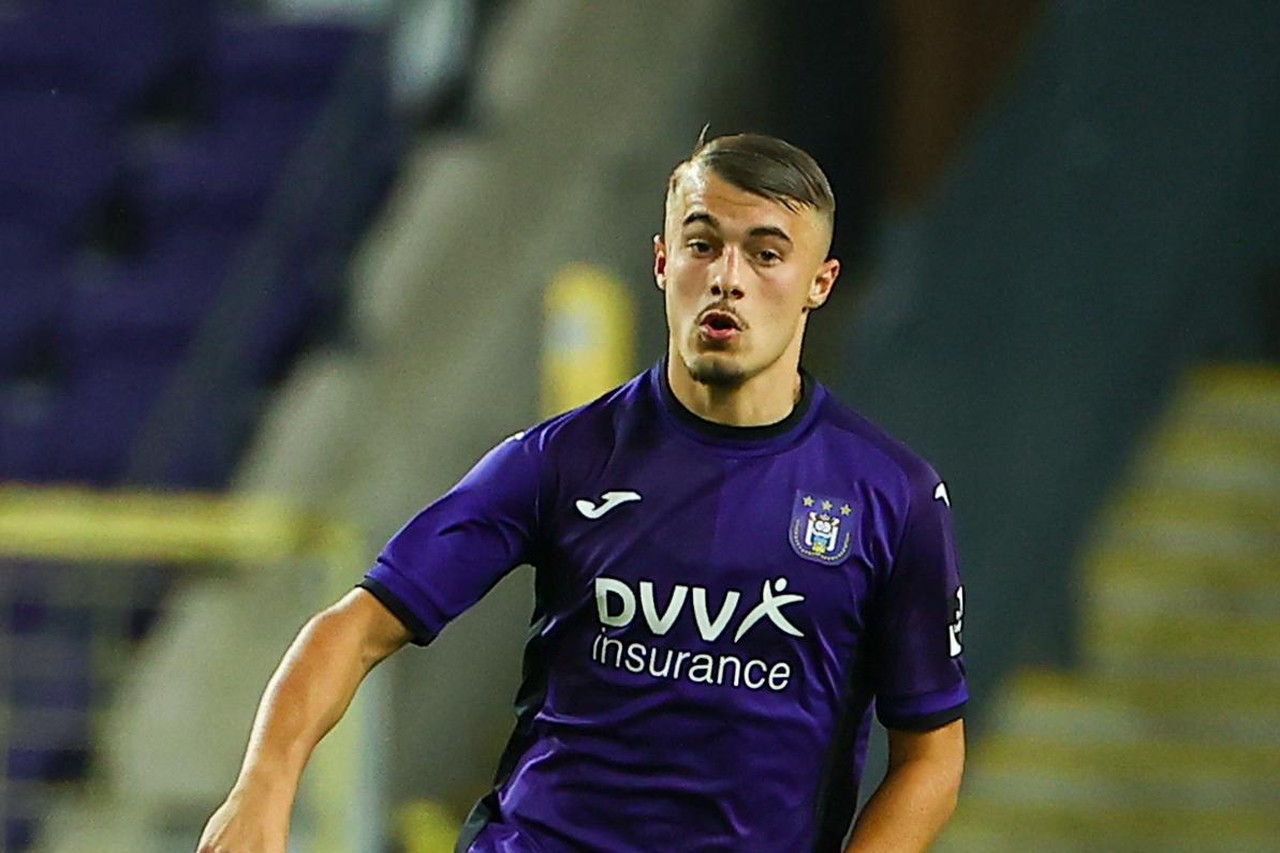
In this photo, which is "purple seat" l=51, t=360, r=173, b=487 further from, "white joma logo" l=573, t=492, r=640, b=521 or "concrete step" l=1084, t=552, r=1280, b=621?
"white joma logo" l=573, t=492, r=640, b=521

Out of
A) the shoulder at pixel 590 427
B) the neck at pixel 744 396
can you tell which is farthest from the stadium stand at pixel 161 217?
the neck at pixel 744 396

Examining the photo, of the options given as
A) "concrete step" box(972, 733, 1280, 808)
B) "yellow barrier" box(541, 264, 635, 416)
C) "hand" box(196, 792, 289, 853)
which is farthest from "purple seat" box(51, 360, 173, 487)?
"hand" box(196, 792, 289, 853)

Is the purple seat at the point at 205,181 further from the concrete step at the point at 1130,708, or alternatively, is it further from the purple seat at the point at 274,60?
the concrete step at the point at 1130,708

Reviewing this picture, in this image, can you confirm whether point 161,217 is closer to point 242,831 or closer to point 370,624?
point 370,624

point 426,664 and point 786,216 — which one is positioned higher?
point 786,216

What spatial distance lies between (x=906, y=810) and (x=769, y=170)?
2.68ft

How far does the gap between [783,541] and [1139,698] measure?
5263 mm

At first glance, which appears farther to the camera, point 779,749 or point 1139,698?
point 1139,698

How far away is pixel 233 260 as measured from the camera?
9.00 m

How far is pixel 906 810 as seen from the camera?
3311 millimetres

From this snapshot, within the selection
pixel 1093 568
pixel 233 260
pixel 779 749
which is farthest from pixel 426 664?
pixel 779 749

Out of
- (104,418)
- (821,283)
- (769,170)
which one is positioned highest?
(769,170)

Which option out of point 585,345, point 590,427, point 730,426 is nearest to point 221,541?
point 585,345

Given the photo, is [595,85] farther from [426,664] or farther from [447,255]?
[426,664]
